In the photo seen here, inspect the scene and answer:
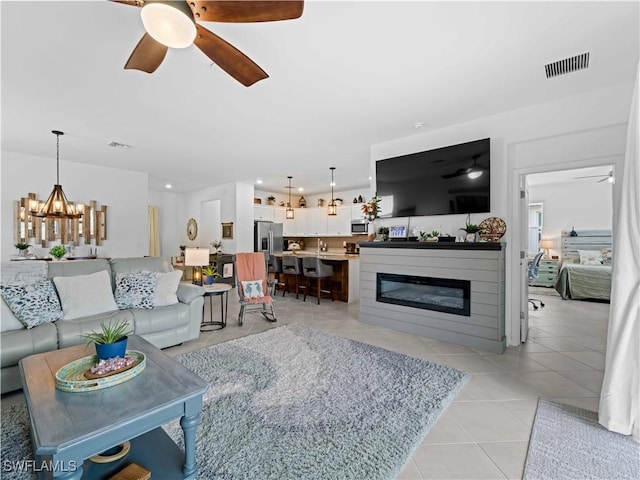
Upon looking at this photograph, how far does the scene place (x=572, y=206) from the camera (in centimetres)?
716

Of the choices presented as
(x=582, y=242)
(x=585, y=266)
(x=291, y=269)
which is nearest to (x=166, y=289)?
(x=291, y=269)

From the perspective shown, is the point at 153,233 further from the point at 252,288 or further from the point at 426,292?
the point at 426,292

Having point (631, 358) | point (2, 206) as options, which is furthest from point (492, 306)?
point (2, 206)

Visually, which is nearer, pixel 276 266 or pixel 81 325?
pixel 81 325

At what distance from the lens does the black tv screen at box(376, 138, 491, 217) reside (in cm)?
355

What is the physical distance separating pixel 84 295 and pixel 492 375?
3980 millimetres

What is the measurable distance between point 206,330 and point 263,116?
2874mm

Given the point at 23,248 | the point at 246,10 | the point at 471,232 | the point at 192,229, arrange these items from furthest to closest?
the point at 192,229 < the point at 23,248 < the point at 471,232 < the point at 246,10

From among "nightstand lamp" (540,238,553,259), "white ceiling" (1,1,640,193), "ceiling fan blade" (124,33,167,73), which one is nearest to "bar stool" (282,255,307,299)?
"white ceiling" (1,1,640,193)

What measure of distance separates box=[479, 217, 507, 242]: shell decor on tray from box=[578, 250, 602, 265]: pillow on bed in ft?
15.2

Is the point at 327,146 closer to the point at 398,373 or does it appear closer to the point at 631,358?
the point at 398,373

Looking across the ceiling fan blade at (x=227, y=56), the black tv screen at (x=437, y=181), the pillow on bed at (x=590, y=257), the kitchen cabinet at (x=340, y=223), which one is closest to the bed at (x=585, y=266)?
the pillow on bed at (x=590, y=257)

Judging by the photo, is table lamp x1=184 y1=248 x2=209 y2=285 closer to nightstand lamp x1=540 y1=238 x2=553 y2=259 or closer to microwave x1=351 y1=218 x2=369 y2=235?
microwave x1=351 y1=218 x2=369 y2=235

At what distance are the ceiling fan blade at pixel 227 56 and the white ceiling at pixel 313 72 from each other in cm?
35
